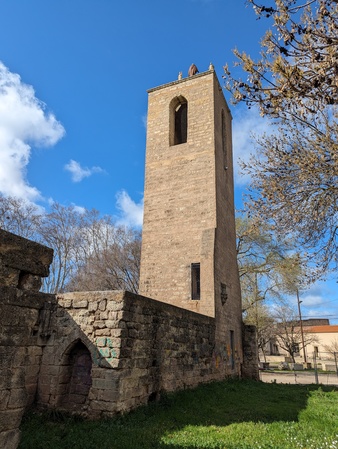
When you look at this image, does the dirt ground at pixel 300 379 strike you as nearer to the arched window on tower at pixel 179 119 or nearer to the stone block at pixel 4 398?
the arched window on tower at pixel 179 119

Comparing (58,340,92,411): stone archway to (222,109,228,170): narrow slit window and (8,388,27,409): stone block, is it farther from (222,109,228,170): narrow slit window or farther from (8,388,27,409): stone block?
(222,109,228,170): narrow slit window

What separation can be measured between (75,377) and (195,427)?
2.64 metres

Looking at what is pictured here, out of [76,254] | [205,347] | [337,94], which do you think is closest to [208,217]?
[205,347]

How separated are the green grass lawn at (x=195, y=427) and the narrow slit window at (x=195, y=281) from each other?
13.2 feet

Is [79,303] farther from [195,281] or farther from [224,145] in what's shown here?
[224,145]

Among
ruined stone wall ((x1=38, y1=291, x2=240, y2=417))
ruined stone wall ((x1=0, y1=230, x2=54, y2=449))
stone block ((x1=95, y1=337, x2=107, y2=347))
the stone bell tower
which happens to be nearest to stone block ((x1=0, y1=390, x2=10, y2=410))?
ruined stone wall ((x1=0, y1=230, x2=54, y2=449))

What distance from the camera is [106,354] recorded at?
Result: 646 cm

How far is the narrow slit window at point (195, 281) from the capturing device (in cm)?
1251

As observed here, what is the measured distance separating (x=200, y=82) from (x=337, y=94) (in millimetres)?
11584

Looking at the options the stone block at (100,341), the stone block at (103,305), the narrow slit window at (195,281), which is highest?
the narrow slit window at (195,281)

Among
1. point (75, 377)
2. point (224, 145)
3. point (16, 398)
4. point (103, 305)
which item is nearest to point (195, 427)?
point (75, 377)

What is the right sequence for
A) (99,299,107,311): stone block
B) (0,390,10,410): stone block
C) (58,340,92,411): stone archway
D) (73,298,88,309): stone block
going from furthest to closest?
(73,298,88,309): stone block, (99,299,107,311): stone block, (58,340,92,411): stone archway, (0,390,10,410): stone block


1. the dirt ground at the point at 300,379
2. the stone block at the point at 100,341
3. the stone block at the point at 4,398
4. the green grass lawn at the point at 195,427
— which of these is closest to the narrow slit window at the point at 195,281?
the green grass lawn at the point at 195,427

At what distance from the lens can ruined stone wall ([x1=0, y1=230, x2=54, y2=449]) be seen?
2.96 meters
